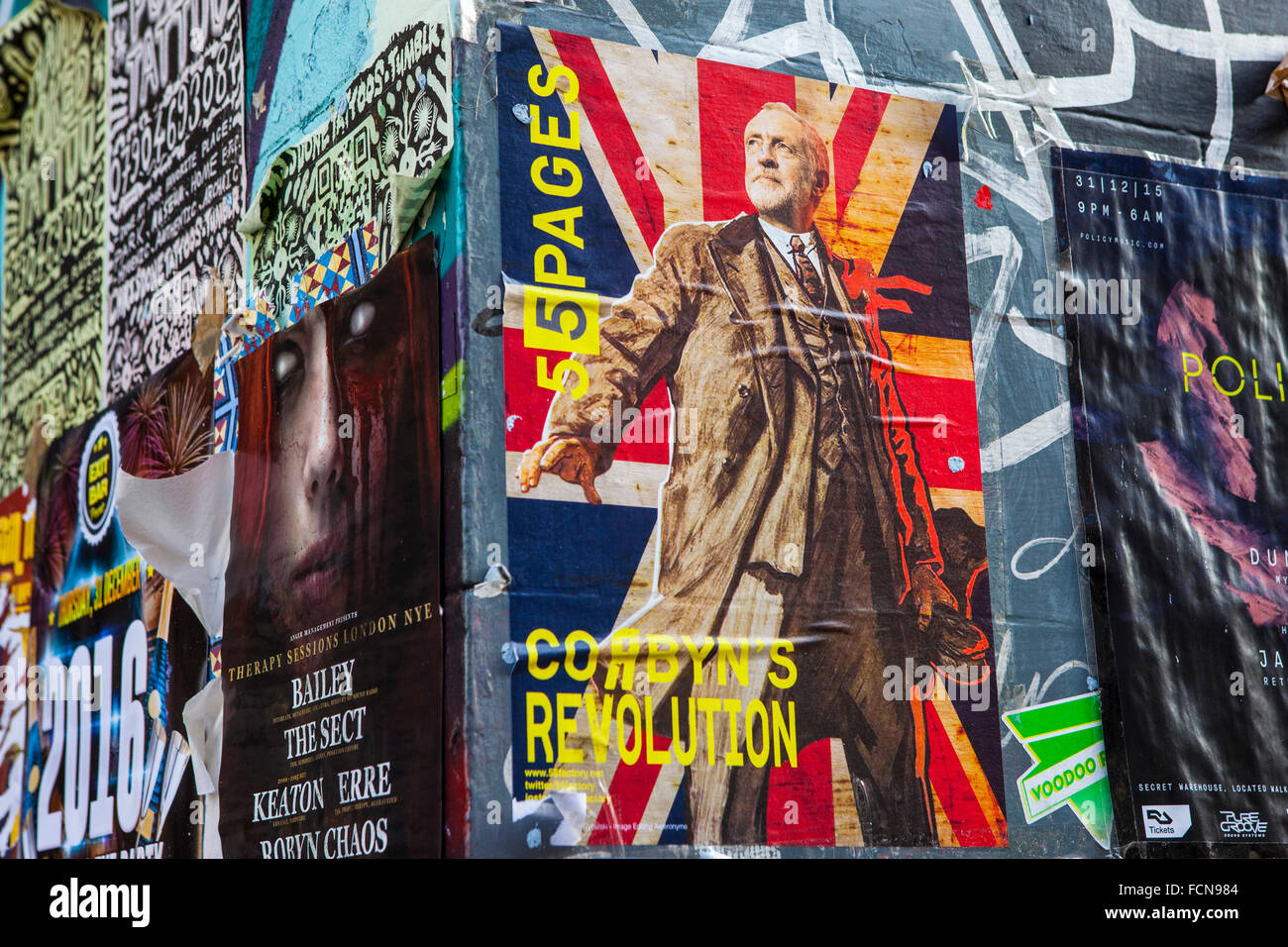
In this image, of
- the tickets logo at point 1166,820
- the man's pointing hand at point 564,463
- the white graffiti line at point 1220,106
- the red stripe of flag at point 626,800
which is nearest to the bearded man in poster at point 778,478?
the man's pointing hand at point 564,463

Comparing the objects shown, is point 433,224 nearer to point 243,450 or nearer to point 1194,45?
point 243,450

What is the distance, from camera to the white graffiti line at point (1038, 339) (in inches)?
327


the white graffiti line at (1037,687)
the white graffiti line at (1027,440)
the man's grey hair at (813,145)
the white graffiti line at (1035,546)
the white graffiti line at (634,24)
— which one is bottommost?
the white graffiti line at (1037,687)

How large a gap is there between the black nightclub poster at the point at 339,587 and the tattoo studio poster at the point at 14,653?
3.39 m

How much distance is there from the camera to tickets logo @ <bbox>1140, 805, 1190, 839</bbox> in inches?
311

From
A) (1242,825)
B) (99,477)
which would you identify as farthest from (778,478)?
(99,477)

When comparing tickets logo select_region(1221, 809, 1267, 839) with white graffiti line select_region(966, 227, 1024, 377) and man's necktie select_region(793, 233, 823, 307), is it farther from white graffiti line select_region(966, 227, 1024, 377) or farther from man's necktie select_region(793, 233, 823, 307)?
man's necktie select_region(793, 233, 823, 307)

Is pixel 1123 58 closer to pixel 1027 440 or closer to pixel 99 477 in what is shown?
pixel 1027 440

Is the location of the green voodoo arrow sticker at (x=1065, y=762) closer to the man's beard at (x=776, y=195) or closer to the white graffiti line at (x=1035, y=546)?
the white graffiti line at (x=1035, y=546)

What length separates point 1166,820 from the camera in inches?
312

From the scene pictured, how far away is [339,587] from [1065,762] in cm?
372

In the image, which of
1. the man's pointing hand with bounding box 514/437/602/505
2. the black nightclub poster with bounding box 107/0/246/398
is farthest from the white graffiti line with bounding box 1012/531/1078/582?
the black nightclub poster with bounding box 107/0/246/398

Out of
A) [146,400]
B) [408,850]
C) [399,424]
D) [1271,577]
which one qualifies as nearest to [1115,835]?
[1271,577]

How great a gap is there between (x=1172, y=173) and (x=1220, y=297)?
76 centimetres
